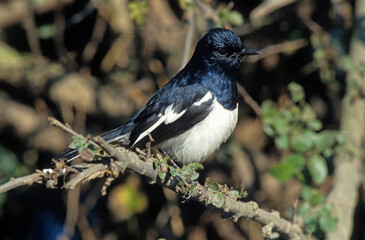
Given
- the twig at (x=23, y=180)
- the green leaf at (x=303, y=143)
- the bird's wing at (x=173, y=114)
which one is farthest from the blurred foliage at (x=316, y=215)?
the twig at (x=23, y=180)

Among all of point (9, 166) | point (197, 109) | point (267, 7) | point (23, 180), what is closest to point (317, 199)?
point (197, 109)

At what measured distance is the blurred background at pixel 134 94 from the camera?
4.64 metres

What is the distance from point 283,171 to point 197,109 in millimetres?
663

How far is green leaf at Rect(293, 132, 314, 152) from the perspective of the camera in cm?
342

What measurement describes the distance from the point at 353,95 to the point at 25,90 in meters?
2.83

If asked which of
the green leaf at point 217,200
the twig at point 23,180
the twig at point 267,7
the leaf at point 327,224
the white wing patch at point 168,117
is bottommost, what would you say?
the leaf at point 327,224

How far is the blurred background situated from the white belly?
114cm

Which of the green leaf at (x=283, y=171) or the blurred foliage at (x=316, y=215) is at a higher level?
the green leaf at (x=283, y=171)

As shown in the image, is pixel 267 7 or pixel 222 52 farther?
pixel 267 7

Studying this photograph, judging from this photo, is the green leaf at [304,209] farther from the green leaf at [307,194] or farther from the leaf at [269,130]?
the leaf at [269,130]

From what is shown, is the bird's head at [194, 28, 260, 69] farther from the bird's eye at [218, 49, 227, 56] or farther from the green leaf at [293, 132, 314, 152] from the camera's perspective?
the green leaf at [293, 132, 314, 152]

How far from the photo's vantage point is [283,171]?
3.37m

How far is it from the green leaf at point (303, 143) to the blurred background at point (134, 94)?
42.8 inches

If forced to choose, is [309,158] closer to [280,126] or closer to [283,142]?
[283,142]
